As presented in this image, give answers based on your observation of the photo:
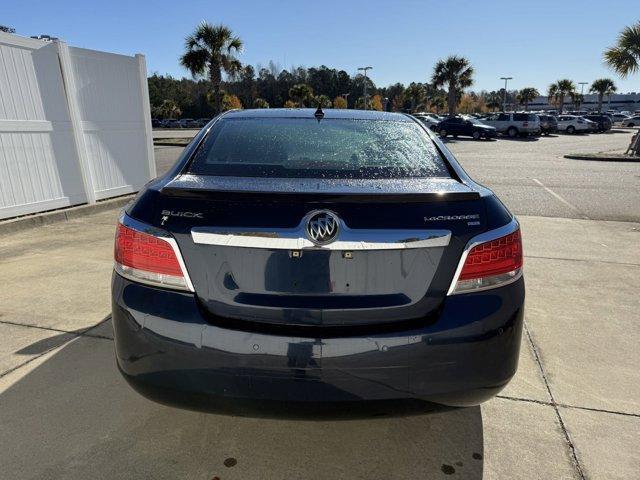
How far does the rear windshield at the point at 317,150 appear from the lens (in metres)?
2.23

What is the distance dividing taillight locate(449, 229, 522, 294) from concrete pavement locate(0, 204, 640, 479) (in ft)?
2.18

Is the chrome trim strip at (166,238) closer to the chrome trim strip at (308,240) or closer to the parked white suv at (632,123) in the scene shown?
the chrome trim strip at (308,240)

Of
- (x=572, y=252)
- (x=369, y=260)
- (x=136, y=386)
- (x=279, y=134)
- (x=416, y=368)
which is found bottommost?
(x=572, y=252)

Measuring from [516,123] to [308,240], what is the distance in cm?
3453

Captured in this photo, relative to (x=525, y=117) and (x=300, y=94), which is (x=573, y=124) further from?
(x=300, y=94)

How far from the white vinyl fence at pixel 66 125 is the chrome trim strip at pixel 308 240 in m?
6.33

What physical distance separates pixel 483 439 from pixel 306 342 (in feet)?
4.09

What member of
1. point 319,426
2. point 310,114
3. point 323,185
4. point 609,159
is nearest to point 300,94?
point 609,159

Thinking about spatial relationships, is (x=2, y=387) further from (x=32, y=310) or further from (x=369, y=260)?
(x=369, y=260)

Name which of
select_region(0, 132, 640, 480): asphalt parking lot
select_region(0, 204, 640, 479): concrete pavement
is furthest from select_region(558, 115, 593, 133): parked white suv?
select_region(0, 204, 640, 479): concrete pavement

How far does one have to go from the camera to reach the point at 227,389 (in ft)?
5.82

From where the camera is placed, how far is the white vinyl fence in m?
6.61

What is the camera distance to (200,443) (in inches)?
90.8

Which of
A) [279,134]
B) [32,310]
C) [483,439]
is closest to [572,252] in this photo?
[483,439]
